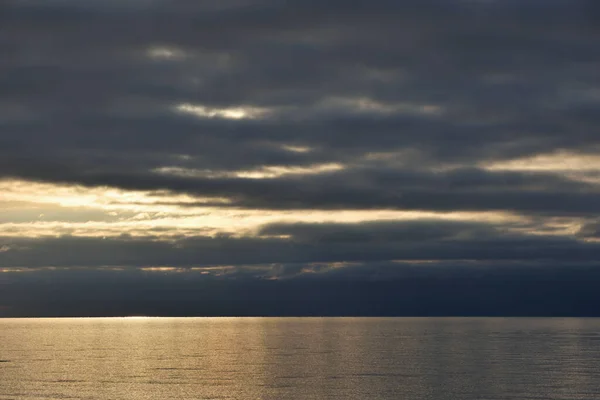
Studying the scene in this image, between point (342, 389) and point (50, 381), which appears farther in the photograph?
point (50, 381)

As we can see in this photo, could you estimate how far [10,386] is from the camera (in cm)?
12888

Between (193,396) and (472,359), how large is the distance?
273 feet

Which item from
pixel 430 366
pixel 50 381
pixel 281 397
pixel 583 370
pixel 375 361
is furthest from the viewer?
pixel 375 361

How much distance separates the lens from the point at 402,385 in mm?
126500

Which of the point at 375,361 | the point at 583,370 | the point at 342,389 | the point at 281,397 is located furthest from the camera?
the point at 375,361

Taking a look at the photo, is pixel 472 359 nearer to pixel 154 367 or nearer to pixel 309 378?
Answer: pixel 309 378

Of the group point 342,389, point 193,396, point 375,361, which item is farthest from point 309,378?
point 375,361

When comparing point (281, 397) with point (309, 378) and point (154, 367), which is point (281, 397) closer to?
point (309, 378)

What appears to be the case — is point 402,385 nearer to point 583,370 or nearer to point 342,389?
point 342,389

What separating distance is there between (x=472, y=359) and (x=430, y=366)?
21.7m

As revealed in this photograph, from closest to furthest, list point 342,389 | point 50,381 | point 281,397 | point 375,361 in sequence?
point 281,397
point 342,389
point 50,381
point 375,361

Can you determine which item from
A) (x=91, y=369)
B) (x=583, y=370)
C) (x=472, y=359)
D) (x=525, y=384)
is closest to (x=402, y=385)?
(x=525, y=384)

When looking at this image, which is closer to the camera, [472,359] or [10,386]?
[10,386]

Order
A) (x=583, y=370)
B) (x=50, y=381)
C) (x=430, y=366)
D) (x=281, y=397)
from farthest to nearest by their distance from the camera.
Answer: (x=430, y=366) → (x=583, y=370) → (x=50, y=381) → (x=281, y=397)
